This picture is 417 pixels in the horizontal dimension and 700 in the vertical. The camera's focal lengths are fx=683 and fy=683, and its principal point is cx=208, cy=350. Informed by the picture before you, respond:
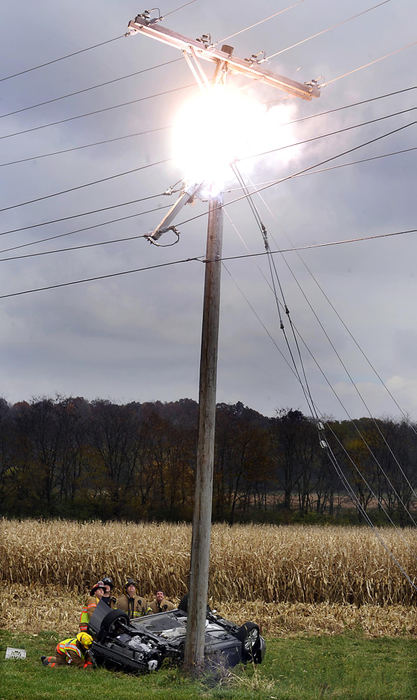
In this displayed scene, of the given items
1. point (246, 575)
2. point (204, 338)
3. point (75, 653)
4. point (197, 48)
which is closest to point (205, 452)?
point (204, 338)

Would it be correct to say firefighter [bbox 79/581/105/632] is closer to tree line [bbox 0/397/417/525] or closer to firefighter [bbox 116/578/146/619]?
firefighter [bbox 116/578/146/619]

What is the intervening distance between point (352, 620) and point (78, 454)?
41365mm

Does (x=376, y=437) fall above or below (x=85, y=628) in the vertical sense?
above

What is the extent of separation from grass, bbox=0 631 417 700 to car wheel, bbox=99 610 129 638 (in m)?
0.73

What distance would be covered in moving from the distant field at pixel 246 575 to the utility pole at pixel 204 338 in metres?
7.79

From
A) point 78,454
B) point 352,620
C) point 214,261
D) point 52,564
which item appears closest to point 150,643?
point 214,261

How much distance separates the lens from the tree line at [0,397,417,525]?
5547cm

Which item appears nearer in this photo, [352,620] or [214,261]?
[214,261]

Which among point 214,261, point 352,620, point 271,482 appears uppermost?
point 214,261

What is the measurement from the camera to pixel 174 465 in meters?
58.9

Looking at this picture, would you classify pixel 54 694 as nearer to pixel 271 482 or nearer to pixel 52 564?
pixel 52 564

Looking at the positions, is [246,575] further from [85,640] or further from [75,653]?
[85,640]

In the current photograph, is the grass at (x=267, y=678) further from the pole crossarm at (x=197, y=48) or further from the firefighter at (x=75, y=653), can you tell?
the pole crossarm at (x=197, y=48)

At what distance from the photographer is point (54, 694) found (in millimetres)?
11312
